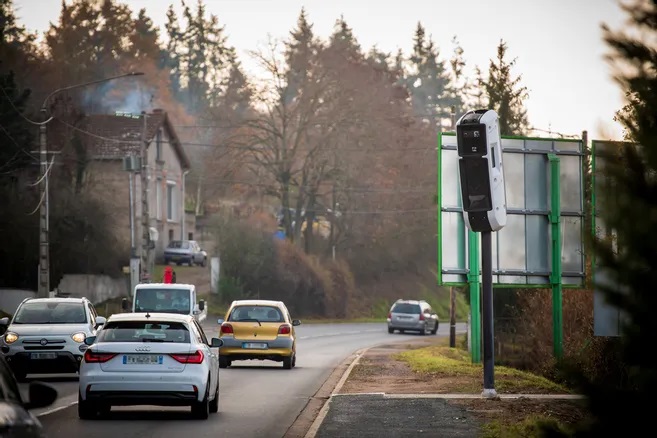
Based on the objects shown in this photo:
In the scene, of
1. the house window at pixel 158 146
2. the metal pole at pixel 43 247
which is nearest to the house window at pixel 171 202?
the house window at pixel 158 146

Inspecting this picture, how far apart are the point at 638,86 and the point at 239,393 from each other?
18.2 meters

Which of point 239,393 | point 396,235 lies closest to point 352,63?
point 396,235

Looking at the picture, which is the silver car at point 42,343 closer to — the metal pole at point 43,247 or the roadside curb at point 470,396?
the roadside curb at point 470,396

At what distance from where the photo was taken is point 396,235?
88375 mm

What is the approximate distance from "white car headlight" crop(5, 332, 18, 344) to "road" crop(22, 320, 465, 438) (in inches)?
44.4

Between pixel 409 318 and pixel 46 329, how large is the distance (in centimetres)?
3791

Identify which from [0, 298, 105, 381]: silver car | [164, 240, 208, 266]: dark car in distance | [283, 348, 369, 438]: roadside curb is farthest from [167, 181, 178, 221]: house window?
[0, 298, 105, 381]: silver car

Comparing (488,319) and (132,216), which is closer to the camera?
(488,319)

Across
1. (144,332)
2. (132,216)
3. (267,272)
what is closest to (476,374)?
(144,332)

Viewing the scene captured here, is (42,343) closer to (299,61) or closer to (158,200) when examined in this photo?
(299,61)

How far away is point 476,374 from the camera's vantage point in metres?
27.5

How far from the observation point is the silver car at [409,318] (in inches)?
2479

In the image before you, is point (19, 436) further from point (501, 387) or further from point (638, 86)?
point (501, 387)

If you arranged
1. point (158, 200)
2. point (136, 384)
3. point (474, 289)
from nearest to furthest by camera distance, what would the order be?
point (136, 384), point (474, 289), point (158, 200)
